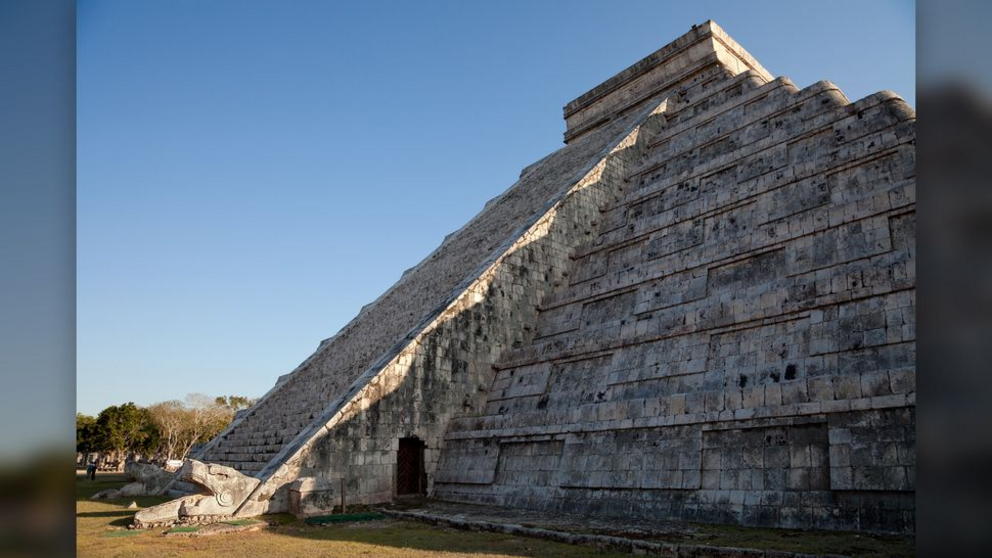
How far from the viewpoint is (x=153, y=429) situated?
49.4m

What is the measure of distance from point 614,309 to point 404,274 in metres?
12.2

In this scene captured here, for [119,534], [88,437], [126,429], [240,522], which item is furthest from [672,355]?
[88,437]

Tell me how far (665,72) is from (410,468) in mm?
16558

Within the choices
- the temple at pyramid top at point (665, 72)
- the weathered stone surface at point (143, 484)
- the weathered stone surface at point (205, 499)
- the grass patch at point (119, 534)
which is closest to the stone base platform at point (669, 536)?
the weathered stone surface at point (205, 499)

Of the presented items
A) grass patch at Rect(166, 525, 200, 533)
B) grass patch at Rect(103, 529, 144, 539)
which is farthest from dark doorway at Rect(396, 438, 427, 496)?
grass patch at Rect(103, 529, 144, 539)

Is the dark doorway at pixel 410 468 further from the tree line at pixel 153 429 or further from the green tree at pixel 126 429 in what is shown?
the green tree at pixel 126 429

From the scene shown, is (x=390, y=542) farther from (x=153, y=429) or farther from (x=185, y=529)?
(x=153, y=429)

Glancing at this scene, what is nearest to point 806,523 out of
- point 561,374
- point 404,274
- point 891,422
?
point 891,422

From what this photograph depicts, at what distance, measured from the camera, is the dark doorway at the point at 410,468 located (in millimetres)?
12500

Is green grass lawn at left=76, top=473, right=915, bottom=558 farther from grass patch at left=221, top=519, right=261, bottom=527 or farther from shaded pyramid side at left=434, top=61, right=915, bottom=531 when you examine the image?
shaded pyramid side at left=434, top=61, right=915, bottom=531

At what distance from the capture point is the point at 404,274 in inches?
936

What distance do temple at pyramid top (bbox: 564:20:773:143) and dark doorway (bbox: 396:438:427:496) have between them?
1505cm

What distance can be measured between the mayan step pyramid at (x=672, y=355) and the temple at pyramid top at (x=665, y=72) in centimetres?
291
